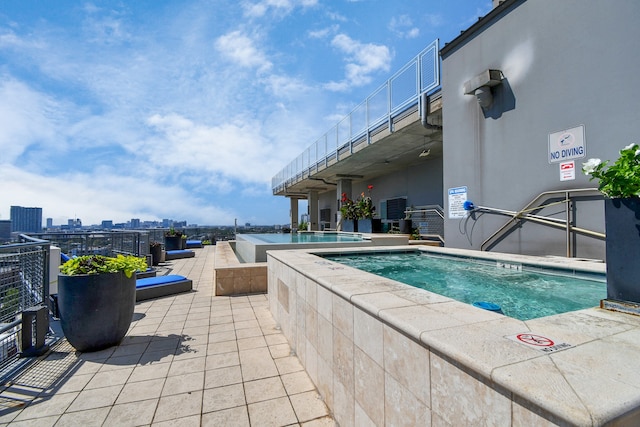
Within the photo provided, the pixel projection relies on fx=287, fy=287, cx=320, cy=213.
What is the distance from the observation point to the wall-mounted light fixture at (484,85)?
18.3ft

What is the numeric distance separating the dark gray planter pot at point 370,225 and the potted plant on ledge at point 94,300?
8875mm

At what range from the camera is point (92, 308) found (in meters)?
2.89

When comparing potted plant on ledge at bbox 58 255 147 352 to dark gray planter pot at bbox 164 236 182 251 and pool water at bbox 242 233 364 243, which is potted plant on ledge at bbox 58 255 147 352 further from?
dark gray planter pot at bbox 164 236 182 251

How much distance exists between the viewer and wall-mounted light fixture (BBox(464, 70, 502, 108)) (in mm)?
5590

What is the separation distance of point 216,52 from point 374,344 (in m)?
7.38

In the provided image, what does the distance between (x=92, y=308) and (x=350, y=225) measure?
10.0 m

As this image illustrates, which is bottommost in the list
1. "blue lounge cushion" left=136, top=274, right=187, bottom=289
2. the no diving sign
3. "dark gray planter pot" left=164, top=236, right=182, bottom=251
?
"blue lounge cushion" left=136, top=274, right=187, bottom=289

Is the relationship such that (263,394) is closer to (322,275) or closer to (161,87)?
(322,275)

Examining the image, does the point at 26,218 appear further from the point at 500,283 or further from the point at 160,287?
the point at 500,283

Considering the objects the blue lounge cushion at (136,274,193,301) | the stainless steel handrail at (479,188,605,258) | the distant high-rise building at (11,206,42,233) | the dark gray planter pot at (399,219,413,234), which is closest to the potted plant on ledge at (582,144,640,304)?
the stainless steel handrail at (479,188,605,258)

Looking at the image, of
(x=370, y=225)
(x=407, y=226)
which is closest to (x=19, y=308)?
(x=407, y=226)

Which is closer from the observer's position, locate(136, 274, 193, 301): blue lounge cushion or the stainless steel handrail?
the stainless steel handrail

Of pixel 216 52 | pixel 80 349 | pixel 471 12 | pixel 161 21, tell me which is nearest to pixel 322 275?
pixel 80 349

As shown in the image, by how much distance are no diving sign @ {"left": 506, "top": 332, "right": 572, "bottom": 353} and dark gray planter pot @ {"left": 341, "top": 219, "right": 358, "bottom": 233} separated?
1079 centimetres
